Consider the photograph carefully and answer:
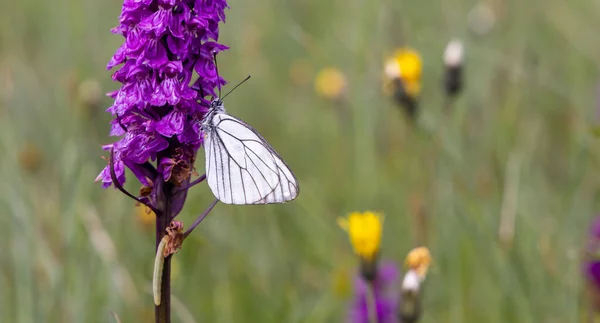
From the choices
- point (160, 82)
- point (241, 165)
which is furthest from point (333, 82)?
point (160, 82)

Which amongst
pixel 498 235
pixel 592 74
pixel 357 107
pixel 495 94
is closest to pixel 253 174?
pixel 498 235

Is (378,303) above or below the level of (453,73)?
below

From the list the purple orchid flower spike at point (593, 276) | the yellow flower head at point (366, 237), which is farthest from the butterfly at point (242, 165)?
the purple orchid flower spike at point (593, 276)

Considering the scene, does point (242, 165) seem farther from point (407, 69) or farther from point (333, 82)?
point (333, 82)

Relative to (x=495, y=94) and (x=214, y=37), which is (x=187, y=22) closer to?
(x=214, y=37)

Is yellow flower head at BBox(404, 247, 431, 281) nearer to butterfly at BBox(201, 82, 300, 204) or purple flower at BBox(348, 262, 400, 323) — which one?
purple flower at BBox(348, 262, 400, 323)

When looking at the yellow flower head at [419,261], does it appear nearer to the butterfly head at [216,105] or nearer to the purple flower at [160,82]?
the butterfly head at [216,105]

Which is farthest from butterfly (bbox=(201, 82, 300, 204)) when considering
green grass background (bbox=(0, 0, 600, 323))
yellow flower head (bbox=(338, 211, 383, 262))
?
yellow flower head (bbox=(338, 211, 383, 262))
